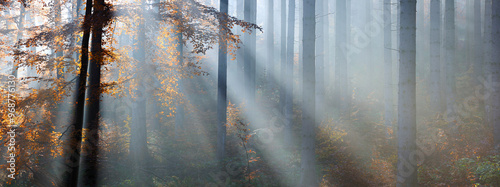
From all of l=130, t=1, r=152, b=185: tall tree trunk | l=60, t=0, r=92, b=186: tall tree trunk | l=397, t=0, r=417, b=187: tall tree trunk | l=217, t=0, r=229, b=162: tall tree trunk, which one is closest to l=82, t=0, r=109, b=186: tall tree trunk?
l=60, t=0, r=92, b=186: tall tree trunk

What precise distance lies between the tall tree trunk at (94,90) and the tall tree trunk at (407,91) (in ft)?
24.3

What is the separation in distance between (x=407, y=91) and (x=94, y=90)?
7759mm

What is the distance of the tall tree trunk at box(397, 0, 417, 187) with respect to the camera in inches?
268

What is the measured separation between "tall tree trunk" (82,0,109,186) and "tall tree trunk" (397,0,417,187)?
292 inches

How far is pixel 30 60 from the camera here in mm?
7418

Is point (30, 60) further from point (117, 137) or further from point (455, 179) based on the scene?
point (455, 179)

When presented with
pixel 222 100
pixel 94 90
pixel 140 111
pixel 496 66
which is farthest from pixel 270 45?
pixel 94 90

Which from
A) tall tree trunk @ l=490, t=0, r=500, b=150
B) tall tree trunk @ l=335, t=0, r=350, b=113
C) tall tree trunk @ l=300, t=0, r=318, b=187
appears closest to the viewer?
tall tree trunk @ l=300, t=0, r=318, b=187

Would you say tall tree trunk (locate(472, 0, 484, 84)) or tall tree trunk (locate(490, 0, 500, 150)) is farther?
tall tree trunk (locate(472, 0, 484, 84))

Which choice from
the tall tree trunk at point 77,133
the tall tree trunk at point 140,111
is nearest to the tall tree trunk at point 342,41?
the tall tree trunk at point 140,111

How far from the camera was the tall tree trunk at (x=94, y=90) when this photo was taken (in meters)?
7.14

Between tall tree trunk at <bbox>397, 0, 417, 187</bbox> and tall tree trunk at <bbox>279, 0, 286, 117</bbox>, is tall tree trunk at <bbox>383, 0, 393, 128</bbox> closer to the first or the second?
tall tree trunk at <bbox>279, 0, 286, 117</bbox>

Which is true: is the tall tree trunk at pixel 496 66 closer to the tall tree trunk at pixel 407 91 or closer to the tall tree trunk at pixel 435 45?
the tall tree trunk at pixel 435 45

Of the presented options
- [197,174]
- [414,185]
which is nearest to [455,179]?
[414,185]
